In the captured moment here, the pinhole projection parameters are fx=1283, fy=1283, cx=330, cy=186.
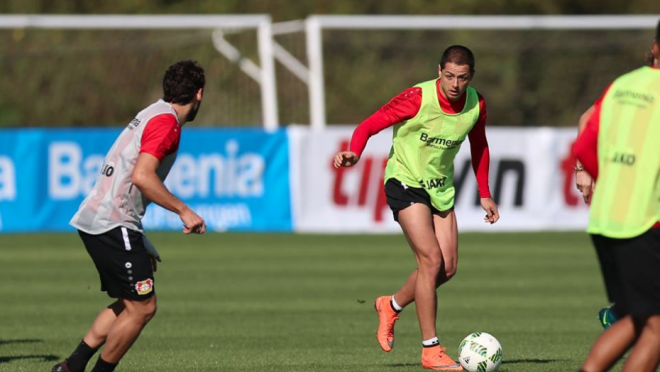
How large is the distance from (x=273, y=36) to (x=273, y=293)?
41.9 ft

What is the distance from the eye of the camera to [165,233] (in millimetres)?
22422

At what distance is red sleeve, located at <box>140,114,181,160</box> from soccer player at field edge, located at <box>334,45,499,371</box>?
1583 millimetres

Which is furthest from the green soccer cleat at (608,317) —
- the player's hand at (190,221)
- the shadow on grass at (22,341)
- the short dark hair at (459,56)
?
the shadow on grass at (22,341)

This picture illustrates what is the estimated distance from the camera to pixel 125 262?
7586 mm

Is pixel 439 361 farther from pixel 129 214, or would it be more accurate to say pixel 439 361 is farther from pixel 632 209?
pixel 632 209

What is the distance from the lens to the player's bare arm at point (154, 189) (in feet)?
24.1

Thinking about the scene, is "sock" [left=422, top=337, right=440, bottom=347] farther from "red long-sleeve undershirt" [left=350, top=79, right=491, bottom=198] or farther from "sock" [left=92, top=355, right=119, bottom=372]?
"sock" [left=92, top=355, right=119, bottom=372]

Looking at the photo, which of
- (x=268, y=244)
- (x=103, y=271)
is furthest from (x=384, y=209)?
(x=103, y=271)

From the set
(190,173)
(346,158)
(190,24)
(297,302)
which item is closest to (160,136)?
(346,158)

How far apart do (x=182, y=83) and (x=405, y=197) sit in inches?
82.7

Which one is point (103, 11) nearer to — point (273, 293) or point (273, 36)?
point (273, 36)

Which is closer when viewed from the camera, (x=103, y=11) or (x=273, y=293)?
(x=273, y=293)

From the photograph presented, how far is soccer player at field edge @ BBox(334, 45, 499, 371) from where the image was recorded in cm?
883

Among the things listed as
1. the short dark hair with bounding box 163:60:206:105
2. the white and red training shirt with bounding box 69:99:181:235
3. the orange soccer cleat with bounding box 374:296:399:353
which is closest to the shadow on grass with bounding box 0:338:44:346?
the orange soccer cleat with bounding box 374:296:399:353
